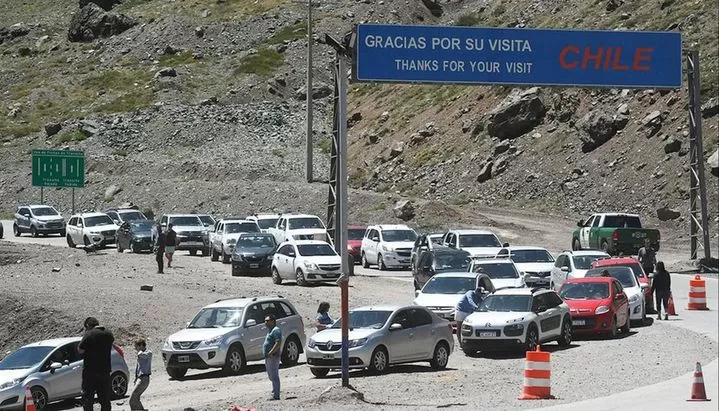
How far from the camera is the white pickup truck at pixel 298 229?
1861 inches

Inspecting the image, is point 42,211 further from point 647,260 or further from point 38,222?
point 647,260

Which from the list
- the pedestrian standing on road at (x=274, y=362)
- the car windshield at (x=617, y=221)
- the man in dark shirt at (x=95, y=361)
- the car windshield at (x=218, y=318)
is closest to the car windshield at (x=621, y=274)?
the car windshield at (x=218, y=318)

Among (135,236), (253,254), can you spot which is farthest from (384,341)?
(135,236)

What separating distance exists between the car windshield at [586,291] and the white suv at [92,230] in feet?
93.9

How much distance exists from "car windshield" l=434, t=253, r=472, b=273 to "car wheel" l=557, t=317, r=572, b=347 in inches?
331

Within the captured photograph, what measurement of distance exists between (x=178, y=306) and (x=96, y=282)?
5859 millimetres

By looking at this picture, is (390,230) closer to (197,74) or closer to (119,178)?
(119,178)

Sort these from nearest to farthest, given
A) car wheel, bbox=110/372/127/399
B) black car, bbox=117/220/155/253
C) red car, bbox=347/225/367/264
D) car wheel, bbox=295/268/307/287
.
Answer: car wheel, bbox=110/372/127/399
car wheel, bbox=295/268/307/287
red car, bbox=347/225/367/264
black car, bbox=117/220/155/253

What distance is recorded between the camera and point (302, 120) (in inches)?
3644

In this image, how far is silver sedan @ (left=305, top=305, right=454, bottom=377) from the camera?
81.9 feet

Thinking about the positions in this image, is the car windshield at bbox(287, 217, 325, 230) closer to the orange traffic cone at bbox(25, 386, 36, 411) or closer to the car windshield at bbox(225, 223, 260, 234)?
the car windshield at bbox(225, 223, 260, 234)

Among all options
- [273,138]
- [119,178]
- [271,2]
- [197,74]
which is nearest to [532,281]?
[119,178]

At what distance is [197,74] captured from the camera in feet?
352

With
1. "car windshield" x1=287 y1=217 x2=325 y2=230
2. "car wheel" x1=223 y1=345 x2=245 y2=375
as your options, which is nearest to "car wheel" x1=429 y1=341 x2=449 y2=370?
"car wheel" x1=223 y1=345 x2=245 y2=375
